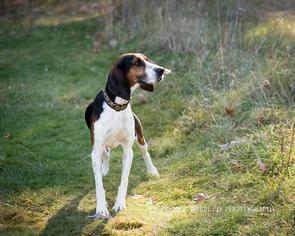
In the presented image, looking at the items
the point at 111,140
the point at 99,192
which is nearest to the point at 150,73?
the point at 111,140

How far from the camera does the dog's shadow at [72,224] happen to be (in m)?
5.24

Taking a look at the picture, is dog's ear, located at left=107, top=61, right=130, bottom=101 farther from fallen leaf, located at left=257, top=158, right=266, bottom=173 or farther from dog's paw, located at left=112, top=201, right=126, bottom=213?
fallen leaf, located at left=257, top=158, right=266, bottom=173

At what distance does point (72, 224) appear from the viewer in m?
5.41

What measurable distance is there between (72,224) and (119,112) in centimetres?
120

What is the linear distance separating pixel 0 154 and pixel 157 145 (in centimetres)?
203

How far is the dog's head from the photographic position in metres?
5.65

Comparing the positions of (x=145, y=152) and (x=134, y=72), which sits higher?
(x=134, y=72)

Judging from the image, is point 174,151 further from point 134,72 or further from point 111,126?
point 134,72

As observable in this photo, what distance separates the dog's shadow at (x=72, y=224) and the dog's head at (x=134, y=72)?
1.28 metres

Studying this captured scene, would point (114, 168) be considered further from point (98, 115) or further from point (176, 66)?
point (176, 66)

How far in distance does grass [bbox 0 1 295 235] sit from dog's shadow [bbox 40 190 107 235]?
0.4 inches

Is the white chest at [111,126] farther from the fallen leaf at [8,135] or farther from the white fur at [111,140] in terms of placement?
the fallen leaf at [8,135]

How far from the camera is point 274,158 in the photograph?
5820mm
